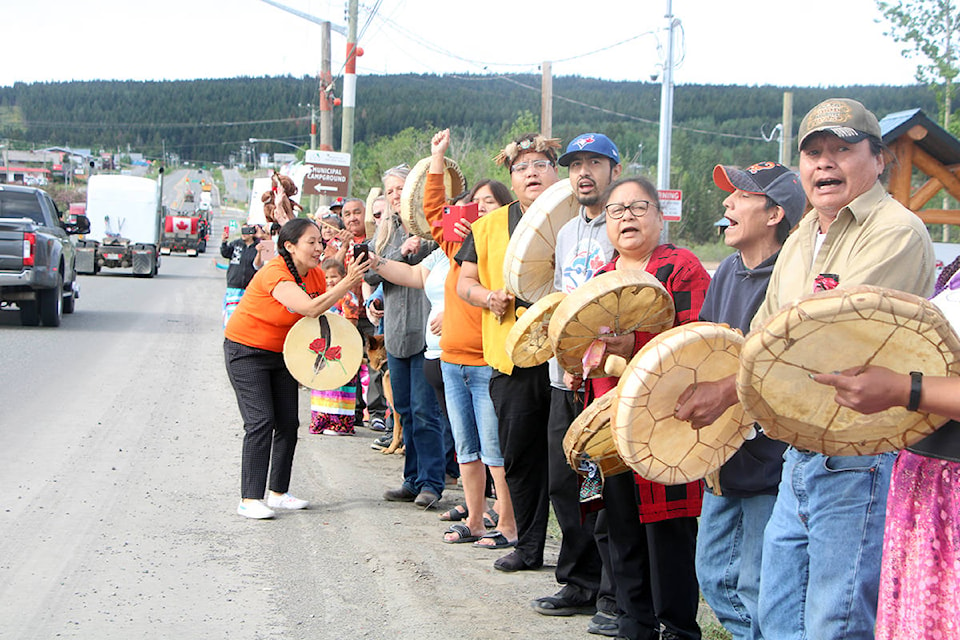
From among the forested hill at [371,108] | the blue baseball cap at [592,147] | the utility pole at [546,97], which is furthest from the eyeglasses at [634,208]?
the forested hill at [371,108]

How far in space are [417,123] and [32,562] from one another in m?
125

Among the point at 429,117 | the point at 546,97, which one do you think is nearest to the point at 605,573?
the point at 546,97

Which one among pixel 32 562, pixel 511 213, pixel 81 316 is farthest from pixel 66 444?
pixel 81 316

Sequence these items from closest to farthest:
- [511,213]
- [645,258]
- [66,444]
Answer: [645,258]
[511,213]
[66,444]

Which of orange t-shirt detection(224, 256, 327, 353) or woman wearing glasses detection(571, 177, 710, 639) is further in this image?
orange t-shirt detection(224, 256, 327, 353)

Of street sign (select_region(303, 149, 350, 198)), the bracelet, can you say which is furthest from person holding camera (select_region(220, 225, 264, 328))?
the bracelet

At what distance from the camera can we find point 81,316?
67.9 feet

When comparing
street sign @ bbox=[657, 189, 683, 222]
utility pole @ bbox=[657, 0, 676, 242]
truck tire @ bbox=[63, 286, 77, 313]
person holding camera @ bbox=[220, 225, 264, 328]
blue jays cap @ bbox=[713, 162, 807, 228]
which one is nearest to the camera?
blue jays cap @ bbox=[713, 162, 807, 228]

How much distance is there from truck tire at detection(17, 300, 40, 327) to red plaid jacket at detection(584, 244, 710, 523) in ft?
53.5

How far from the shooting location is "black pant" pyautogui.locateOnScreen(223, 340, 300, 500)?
22.6ft

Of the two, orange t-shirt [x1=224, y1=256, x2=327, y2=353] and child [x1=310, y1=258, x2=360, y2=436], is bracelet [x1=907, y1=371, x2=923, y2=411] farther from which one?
child [x1=310, y1=258, x2=360, y2=436]

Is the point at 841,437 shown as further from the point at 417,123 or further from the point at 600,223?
the point at 417,123

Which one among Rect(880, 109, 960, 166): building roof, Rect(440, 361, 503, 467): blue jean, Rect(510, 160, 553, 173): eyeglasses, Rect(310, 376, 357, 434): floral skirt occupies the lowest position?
Rect(310, 376, 357, 434): floral skirt

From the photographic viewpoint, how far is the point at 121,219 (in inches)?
1583
